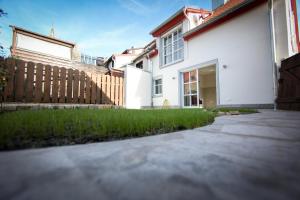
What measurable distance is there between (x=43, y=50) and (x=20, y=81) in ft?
19.8

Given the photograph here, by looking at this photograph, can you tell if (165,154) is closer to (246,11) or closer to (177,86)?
(246,11)

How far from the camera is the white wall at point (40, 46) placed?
802 cm

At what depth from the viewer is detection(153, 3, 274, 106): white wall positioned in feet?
14.6

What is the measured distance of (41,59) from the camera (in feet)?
21.3

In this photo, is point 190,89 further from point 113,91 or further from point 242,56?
point 113,91

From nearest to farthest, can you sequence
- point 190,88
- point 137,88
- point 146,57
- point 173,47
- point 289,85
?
point 289,85
point 190,88
point 137,88
point 173,47
point 146,57

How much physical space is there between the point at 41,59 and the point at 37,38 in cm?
326

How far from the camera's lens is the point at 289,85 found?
11.9ft

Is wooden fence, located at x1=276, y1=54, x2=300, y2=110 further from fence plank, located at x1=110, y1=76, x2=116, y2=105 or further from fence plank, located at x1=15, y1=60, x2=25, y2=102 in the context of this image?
fence plank, located at x1=15, y1=60, x2=25, y2=102

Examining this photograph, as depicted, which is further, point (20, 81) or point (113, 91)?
point (113, 91)

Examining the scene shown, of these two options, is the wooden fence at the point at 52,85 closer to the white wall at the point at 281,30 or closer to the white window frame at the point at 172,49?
the white window frame at the point at 172,49

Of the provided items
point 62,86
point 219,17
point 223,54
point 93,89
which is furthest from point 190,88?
point 62,86

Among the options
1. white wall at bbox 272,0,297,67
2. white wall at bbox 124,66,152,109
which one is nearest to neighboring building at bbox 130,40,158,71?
white wall at bbox 124,66,152,109

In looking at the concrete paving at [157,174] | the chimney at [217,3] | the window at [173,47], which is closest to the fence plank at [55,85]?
the concrete paving at [157,174]
